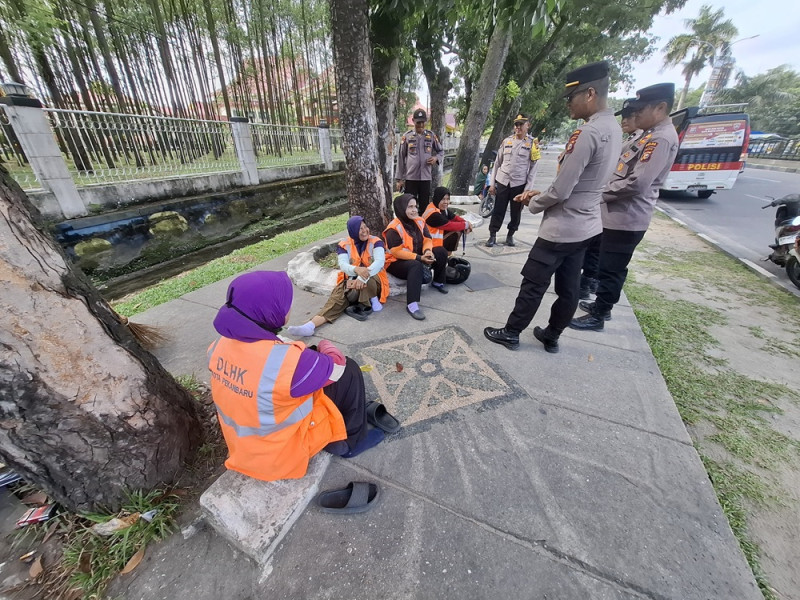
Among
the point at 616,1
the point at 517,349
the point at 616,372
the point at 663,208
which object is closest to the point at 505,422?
the point at 517,349

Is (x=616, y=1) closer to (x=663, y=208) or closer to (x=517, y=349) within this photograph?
(x=663, y=208)

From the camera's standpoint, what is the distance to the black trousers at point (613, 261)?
9.01ft

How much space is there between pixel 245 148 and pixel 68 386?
27.7ft

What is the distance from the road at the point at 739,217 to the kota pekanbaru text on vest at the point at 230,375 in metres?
5.90

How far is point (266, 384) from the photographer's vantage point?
4.33 feet

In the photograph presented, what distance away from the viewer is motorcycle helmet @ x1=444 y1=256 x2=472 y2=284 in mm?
3947

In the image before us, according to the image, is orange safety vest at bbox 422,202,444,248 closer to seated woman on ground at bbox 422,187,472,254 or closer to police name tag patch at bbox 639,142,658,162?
seated woman on ground at bbox 422,187,472,254

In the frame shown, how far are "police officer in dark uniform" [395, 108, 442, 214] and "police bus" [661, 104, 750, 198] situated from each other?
686cm

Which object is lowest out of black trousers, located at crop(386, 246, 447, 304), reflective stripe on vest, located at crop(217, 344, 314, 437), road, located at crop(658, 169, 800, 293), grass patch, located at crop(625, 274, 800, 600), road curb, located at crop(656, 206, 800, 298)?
road, located at crop(658, 169, 800, 293)

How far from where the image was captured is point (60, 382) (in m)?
1.21

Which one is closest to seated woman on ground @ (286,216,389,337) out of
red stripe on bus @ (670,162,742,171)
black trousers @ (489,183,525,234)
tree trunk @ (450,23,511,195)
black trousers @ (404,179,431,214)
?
black trousers @ (489,183,525,234)

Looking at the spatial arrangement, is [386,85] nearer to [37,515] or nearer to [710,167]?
[37,515]

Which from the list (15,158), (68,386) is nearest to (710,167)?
(68,386)

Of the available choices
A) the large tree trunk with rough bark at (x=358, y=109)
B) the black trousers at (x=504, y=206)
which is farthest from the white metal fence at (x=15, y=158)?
the black trousers at (x=504, y=206)
